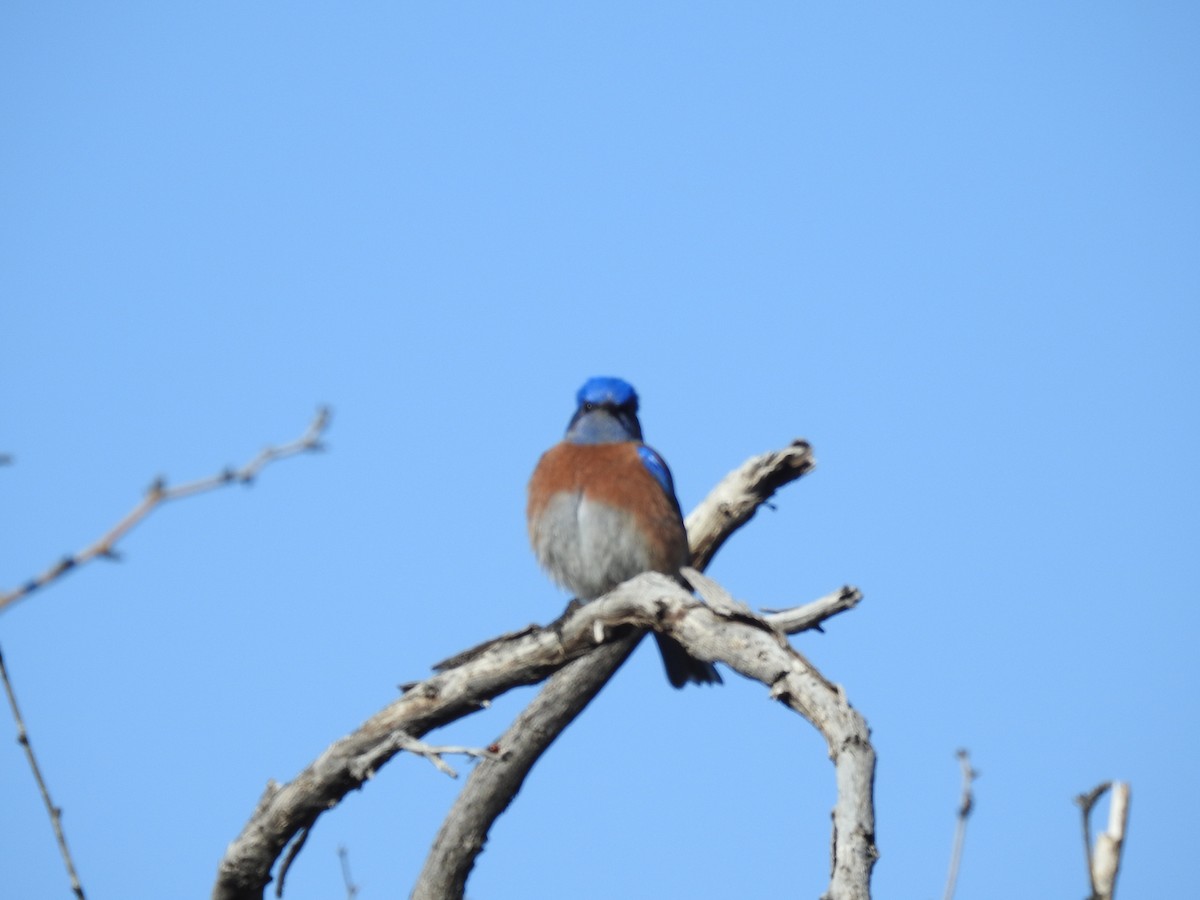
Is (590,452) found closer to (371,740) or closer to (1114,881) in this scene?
(371,740)

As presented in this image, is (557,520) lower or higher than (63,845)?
higher

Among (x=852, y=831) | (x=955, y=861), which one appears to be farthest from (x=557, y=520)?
(x=955, y=861)

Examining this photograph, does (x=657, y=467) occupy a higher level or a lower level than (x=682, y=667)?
higher

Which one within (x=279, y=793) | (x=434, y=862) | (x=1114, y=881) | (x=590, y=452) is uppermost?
(x=590, y=452)

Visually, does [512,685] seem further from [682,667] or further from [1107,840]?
[1107,840]

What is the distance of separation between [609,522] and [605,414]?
0.90 m

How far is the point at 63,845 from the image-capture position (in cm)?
321

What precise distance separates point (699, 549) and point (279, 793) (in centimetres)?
286

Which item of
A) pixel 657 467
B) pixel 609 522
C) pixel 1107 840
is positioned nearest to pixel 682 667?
pixel 609 522

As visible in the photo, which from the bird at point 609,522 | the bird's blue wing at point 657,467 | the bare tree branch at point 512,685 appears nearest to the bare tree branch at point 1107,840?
the bare tree branch at point 512,685

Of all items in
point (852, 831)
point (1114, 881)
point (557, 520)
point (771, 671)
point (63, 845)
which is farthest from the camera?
point (557, 520)

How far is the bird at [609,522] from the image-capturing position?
7289 mm

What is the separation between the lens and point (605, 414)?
26.2ft

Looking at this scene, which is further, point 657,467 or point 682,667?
point 657,467
